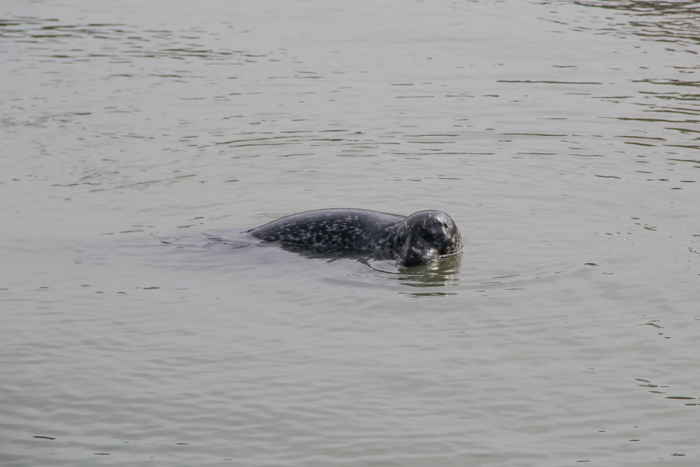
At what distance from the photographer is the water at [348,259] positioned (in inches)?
250

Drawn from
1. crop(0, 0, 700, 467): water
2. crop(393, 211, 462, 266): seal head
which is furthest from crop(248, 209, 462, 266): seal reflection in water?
crop(0, 0, 700, 467): water

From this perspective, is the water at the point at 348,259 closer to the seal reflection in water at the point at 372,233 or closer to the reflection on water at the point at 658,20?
the reflection on water at the point at 658,20

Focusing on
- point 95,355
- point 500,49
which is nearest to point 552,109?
point 500,49

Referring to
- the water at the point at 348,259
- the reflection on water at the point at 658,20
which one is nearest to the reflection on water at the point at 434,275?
the water at the point at 348,259

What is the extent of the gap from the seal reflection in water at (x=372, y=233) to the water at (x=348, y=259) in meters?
0.23

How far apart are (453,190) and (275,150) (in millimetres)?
2974

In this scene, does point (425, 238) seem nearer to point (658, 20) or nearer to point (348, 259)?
point (348, 259)

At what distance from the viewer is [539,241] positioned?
32.9 ft

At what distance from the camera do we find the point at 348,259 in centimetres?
985

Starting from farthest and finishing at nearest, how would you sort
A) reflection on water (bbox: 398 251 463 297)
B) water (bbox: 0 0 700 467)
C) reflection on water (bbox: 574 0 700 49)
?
1. reflection on water (bbox: 574 0 700 49)
2. reflection on water (bbox: 398 251 463 297)
3. water (bbox: 0 0 700 467)

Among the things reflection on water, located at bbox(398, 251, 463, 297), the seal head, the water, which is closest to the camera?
the water

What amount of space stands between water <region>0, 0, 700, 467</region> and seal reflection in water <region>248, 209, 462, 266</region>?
229 millimetres

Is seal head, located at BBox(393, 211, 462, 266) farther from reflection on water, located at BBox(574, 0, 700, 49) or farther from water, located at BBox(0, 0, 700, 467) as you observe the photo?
reflection on water, located at BBox(574, 0, 700, 49)

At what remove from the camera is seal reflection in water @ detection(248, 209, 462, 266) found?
9633 millimetres
